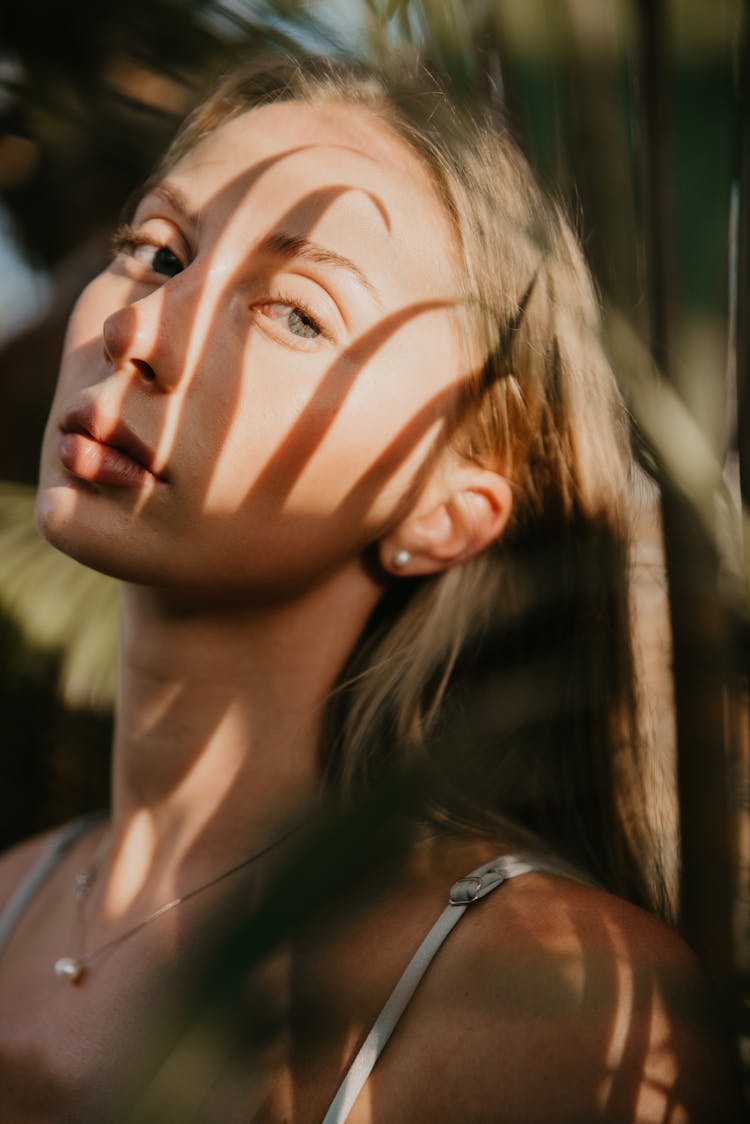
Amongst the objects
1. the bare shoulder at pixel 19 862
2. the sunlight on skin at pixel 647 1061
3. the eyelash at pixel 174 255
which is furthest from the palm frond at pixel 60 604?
the sunlight on skin at pixel 647 1061

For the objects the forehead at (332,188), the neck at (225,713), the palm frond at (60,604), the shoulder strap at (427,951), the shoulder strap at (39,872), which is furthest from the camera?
the palm frond at (60,604)

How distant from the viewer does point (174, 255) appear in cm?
102

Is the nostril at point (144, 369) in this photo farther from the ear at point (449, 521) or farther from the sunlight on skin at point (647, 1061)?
the sunlight on skin at point (647, 1061)

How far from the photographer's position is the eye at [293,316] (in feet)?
3.05

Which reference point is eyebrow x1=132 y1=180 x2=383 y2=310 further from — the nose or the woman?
the nose

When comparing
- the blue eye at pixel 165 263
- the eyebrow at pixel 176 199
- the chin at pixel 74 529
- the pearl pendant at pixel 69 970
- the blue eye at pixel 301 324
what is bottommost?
the pearl pendant at pixel 69 970

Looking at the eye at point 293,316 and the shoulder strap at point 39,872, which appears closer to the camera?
the eye at point 293,316

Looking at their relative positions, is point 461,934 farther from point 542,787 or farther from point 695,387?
point 695,387

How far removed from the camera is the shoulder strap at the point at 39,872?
130cm

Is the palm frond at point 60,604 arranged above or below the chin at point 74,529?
below

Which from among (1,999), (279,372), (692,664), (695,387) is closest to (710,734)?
(692,664)

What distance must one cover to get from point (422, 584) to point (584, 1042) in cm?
52

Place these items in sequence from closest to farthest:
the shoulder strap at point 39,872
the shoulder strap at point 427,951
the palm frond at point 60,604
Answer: the shoulder strap at point 427,951 → the shoulder strap at point 39,872 → the palm frond at point 60,604

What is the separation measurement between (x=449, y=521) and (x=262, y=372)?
10.9 inches
